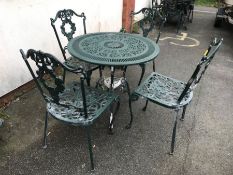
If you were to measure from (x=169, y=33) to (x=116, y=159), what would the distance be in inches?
187

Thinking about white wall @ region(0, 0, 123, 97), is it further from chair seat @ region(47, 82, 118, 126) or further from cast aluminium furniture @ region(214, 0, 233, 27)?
cast aluminium furniture @ region(214, 0, 233, 27)

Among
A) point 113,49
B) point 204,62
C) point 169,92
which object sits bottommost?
point 169,92

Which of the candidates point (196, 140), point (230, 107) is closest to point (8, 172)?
point (196, 140)

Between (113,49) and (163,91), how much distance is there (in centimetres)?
73

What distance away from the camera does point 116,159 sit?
2.61 metres

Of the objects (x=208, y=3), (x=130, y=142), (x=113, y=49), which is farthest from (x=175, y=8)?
(x=130, y=142)

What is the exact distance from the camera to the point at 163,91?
2.82 meters

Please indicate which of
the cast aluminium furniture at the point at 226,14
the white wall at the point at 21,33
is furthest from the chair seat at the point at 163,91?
the cast aluminium furniture at the point at 226,14

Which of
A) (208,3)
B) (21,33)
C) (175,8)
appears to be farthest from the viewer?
(208,3)

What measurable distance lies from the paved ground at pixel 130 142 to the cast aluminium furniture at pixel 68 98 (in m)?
0.23

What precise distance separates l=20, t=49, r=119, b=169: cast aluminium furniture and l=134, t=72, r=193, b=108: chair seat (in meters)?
0.37

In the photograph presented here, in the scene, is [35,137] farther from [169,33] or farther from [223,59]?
[169,33]

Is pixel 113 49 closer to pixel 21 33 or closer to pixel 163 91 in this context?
pixel 163 91

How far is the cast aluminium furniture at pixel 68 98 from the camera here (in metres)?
2.01
